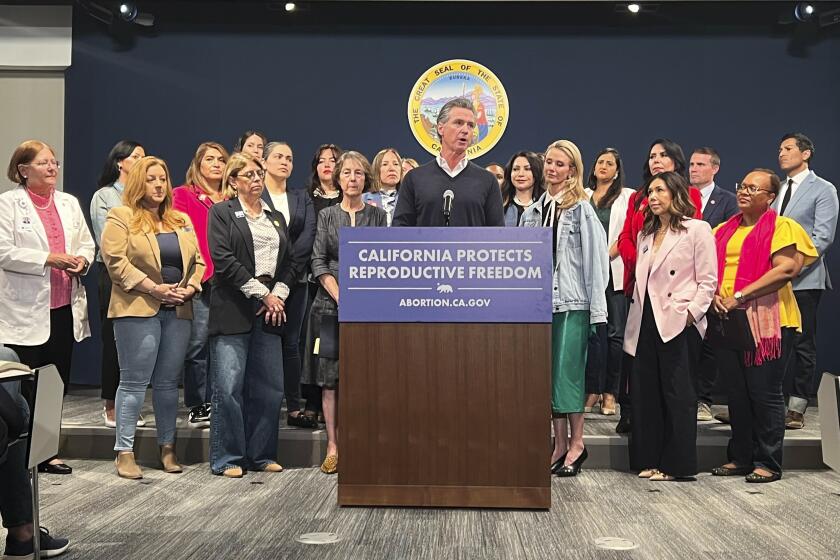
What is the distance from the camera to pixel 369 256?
383 centimetres

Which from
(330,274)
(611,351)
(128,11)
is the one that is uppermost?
(128,11)

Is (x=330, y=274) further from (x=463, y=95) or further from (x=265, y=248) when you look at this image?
(x=463, y=95)

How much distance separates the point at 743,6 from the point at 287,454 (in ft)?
17.8

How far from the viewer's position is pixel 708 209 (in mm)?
5965

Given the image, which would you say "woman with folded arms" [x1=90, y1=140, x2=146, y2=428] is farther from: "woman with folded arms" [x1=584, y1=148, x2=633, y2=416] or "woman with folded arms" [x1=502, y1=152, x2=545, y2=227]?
"woman with folded arms" [x1=584, y1=148, x2=633, y2=416]

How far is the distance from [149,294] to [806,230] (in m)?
4.12

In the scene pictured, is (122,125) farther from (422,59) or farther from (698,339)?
(698,339)

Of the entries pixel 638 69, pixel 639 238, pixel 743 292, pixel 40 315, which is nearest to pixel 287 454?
pixel 40 315

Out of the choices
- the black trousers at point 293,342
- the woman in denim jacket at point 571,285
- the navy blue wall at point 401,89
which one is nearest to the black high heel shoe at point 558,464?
the woman in denim jacket at point 571,285

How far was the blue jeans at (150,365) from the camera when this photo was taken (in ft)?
15.2

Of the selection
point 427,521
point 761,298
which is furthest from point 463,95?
point 427,521

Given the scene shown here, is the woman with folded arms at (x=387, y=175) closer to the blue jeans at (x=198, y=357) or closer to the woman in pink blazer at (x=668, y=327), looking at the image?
the blue jeans at (x=198, y=357)

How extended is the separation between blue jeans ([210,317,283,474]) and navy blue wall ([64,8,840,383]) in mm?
3144

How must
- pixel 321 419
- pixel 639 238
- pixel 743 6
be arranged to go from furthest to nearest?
1. pixel 743 6
2. pixel 321 419
3. pixel 639 238
